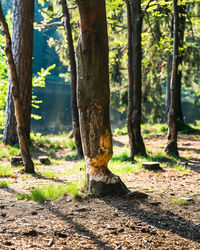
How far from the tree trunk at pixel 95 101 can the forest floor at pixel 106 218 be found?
1.10 feet

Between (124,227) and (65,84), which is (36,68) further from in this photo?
(124,227)

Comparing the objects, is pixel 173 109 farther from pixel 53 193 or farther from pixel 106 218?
pixel 106 218

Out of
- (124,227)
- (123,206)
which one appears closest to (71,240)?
(124,227)

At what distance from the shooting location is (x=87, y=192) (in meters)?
4.75

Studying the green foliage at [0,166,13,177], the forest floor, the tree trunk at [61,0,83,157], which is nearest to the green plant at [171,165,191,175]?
the forest floor

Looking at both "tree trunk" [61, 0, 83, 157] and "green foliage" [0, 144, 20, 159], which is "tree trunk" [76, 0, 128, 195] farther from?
"green foliage" [0, 144, 20, 159]

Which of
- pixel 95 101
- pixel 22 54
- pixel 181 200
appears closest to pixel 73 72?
pixel 22 54

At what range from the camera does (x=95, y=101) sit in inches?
182

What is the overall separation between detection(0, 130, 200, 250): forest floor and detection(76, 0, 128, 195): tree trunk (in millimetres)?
334

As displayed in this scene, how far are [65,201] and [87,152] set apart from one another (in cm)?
84

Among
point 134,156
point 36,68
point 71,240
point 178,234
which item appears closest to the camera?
point 71,240

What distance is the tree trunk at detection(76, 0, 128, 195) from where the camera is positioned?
14.9 feet

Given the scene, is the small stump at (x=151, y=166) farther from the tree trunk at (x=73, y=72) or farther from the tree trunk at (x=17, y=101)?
the tree trunk at (x=73, y=72)

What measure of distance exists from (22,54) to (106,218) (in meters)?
8.29
